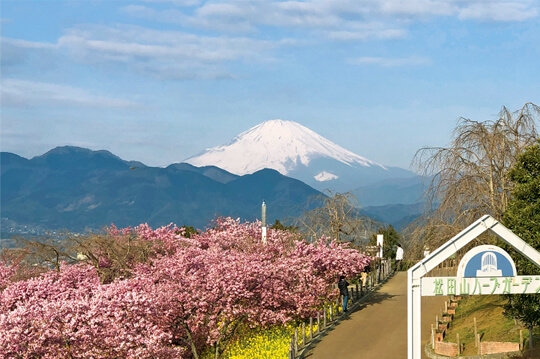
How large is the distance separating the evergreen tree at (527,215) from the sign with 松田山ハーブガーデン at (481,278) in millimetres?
4261

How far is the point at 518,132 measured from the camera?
28359 millimetres

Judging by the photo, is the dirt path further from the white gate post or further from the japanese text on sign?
the japanese text on sign

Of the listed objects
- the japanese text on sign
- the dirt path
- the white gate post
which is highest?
the japanese text on sign

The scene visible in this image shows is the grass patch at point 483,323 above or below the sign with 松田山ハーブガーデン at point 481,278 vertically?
below

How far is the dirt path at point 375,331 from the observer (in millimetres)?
27892

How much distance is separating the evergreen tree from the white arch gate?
3.76 meters

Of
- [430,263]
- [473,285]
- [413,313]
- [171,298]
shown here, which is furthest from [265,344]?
[473,285]

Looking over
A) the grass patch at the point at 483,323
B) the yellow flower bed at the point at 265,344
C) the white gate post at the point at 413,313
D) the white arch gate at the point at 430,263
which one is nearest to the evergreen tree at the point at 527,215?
the grass patch at the point at 483,323

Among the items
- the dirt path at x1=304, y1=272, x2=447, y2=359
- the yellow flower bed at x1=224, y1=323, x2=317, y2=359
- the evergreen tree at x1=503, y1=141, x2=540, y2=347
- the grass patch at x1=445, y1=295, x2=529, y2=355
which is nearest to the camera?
the evergreen tree at x1=503, y1=141, x2=540, y2=347

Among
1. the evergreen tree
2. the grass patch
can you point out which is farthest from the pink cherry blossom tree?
the evergreen tree

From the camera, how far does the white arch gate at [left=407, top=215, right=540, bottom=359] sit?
1667 cm

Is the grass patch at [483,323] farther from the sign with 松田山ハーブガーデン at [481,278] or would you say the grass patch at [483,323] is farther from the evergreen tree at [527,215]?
the sign with 松田山ハーブガーデン at [481,278]

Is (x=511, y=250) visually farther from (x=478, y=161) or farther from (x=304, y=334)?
(x=304, y=334)

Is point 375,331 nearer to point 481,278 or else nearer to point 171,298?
point 171,298
